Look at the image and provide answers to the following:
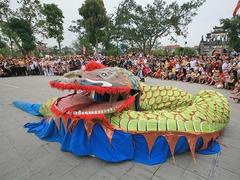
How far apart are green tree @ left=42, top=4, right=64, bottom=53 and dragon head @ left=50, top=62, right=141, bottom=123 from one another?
21.5 metres

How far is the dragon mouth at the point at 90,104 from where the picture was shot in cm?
215

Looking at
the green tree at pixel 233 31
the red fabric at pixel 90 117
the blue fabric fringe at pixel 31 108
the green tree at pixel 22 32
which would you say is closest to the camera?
the red fabric at pixel 90 117

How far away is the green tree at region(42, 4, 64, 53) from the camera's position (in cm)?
2053

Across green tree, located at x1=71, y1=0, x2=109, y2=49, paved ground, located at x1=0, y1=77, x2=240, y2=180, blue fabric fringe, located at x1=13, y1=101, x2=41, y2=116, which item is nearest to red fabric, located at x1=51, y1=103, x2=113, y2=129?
paved ground, located at x1=0, y1=77, x2=240, y2=180

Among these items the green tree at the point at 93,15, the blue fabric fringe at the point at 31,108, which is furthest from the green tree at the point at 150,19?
the blue fabric fringe at the point at 31,108

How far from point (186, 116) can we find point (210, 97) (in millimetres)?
974

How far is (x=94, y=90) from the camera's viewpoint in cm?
200

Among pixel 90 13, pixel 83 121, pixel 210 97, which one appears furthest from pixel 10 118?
pixel 90 13

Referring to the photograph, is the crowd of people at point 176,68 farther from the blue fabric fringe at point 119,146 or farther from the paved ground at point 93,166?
the blue fabric fringe at point 119,146

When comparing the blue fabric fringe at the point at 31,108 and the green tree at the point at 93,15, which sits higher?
the green tree at the point at 93,15

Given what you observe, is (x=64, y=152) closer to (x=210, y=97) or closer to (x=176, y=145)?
(x=176, y=145)

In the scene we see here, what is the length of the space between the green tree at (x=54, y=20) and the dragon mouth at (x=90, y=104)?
2147 centimetres

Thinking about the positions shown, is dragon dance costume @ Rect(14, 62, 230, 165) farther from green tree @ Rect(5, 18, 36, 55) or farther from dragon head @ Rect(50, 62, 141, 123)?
green tree @ Rect(5, 18, 36, 55)

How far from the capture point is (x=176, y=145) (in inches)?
90.4
